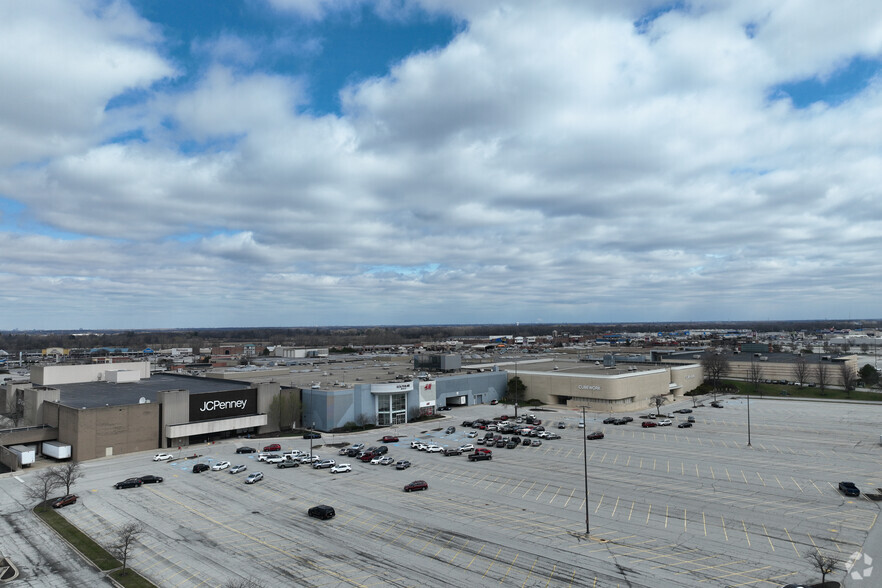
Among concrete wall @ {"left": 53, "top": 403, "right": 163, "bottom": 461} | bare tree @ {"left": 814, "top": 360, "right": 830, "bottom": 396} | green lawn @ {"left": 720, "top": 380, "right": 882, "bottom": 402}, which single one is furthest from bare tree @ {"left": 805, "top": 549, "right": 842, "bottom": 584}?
bare tree @ {"left": 814, "top": 360, "right": 830, "bottom": 396}

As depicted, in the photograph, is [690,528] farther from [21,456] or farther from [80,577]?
[21,456]

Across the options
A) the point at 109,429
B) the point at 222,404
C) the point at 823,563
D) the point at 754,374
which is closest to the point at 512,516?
the point at 823,563

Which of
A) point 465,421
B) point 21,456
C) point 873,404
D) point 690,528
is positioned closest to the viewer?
point 690,528

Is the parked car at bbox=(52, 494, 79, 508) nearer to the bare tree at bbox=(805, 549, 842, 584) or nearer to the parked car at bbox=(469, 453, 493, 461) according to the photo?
the parked car at bbox=(469, 453, 493, 461)

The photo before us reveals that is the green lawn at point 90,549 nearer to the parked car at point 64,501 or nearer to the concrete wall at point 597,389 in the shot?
the parked car at point 64,501

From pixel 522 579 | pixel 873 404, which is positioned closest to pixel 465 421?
pixel 522 579

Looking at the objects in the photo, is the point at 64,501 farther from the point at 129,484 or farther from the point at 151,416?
the point at 151,416

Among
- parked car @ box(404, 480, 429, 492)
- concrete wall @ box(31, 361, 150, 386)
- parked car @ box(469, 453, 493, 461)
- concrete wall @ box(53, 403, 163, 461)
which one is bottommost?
parked car @ box(469, 453, 493, 461)
